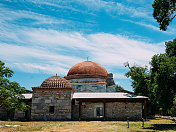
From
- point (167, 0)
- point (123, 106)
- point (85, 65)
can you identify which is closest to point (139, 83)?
point (123, 106)

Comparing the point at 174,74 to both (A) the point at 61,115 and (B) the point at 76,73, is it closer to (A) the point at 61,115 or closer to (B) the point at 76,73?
(A) the point at 61,115

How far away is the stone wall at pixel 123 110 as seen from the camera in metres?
18.7

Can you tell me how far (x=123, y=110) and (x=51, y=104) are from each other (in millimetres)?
7462

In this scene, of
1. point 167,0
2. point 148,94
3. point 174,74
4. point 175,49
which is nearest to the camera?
point 167,0

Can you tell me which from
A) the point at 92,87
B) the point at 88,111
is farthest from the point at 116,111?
the point at 92,87

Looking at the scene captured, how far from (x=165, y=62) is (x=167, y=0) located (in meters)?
5.63

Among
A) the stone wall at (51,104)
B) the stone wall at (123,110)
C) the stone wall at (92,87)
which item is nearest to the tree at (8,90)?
the stone wall at (51,104)

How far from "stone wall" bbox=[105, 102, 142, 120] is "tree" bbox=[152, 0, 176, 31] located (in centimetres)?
1011

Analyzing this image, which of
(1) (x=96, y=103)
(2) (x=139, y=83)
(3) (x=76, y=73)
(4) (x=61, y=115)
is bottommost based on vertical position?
(4) (x=61, y=115)

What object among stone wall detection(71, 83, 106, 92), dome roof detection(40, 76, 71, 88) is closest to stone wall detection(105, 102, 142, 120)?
dome roof detection(40, 76, 71, 88)

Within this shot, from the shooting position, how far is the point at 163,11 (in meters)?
10.8

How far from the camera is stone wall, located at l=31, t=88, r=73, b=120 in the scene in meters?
18.6

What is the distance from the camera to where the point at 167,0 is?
10594mm

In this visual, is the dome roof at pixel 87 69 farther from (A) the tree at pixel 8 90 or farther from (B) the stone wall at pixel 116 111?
(A) the tree at pixel 8 90
